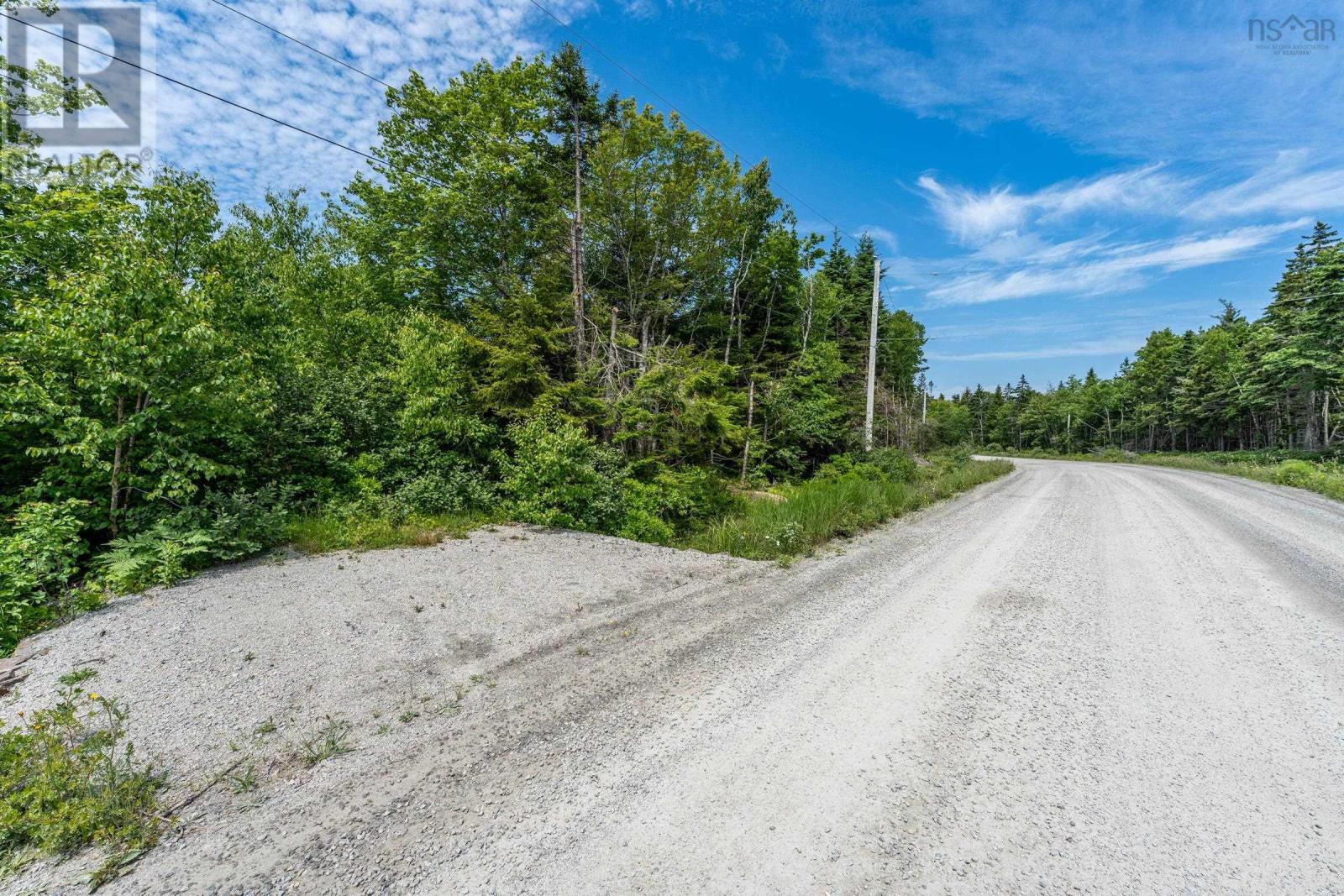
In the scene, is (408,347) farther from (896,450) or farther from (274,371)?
(896,450)

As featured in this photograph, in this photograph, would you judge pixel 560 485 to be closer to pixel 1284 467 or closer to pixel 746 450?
pixel 746 450

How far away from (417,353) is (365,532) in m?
3.82

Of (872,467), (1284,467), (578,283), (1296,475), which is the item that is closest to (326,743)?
(578,283)

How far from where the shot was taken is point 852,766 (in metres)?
2.34

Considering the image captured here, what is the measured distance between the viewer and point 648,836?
6.37ft

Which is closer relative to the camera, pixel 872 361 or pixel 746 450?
pixel 746 450

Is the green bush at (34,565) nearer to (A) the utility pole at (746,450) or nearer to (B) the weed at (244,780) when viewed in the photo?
(B) the weed at (244,780)

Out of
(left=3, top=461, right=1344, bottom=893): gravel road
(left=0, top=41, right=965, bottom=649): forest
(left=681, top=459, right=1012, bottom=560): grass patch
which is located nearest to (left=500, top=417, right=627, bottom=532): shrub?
(left=0, top=41, right=965, bottom=649): forest

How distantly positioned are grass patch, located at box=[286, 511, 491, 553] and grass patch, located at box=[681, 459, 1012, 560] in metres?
3.72

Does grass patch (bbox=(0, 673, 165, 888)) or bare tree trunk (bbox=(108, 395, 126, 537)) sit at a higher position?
bare tree trunk (bbox=(108, 395, 126, 537))

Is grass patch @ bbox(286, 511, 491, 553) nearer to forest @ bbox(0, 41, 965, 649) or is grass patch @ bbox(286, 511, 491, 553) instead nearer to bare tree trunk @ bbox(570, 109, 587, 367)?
forest @ bbox(0, 41, 965, 649)

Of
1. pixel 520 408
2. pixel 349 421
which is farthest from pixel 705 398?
pixel 349 421

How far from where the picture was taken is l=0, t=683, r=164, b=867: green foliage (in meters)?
1.88

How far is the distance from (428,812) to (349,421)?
28.0 ft
